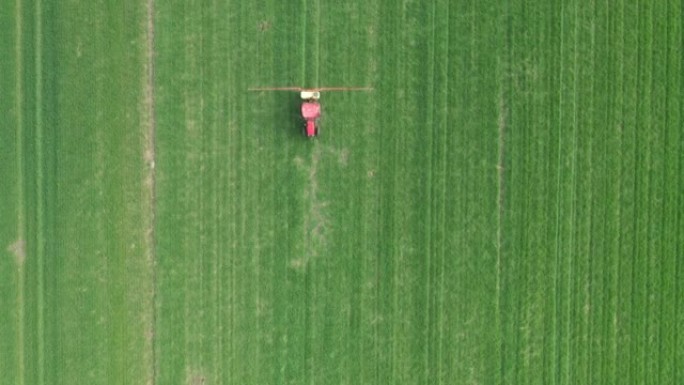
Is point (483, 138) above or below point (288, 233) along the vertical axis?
above

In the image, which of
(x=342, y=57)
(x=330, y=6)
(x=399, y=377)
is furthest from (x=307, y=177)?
(x=399, y=377)

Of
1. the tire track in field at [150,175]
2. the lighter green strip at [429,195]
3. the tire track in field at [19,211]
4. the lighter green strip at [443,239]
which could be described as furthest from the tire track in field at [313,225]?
the tire track in field at [19,211]

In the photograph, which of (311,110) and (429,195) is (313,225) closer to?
(311,110)

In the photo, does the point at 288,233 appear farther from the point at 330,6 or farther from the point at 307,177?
the point at 330,6

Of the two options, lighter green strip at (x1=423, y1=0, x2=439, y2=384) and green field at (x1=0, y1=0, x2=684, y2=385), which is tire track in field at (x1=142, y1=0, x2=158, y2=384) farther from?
lighter green strip at (x1=423, y1=0, x2=439, y2=384)

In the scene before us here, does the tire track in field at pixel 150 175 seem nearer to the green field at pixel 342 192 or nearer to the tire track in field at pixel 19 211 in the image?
the green field at pixel 342 192

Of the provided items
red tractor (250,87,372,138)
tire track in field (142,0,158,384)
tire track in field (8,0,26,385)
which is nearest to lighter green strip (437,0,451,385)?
red tractor (250,87,372,138)

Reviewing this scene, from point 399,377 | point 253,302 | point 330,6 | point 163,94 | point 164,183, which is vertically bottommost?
point 399,377
